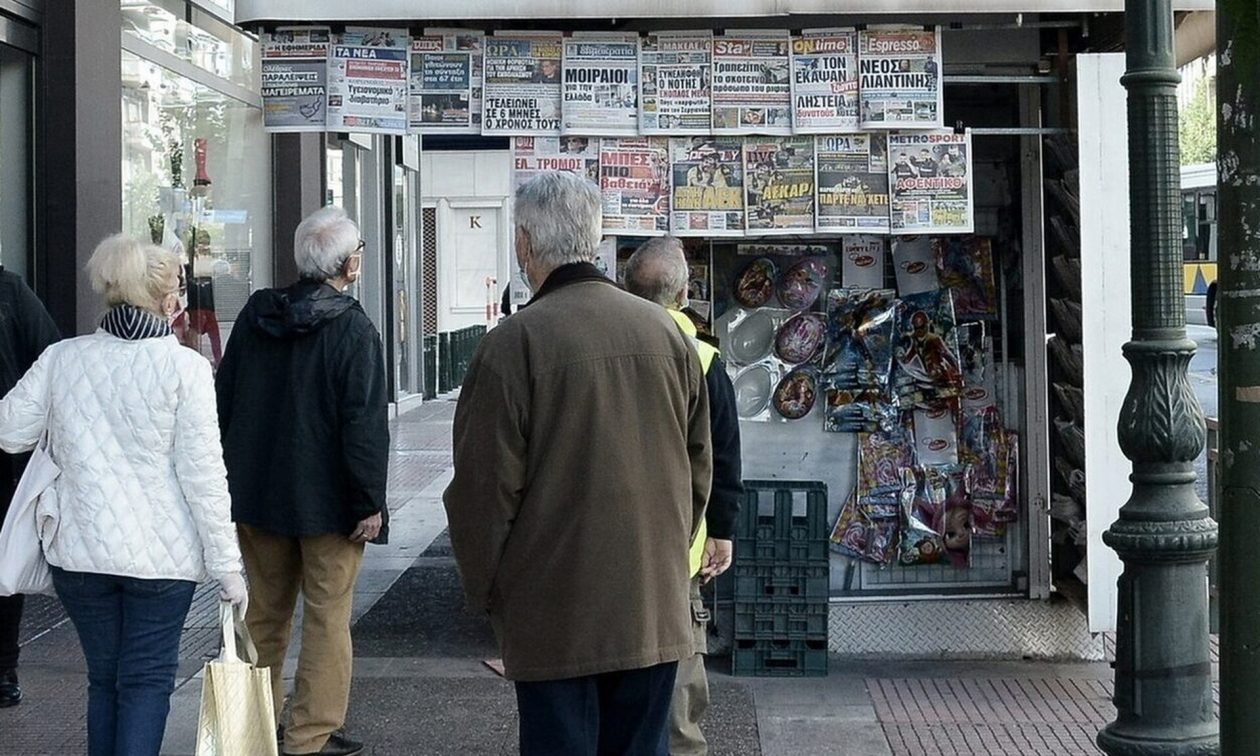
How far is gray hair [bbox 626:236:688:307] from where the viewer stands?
5.16 m

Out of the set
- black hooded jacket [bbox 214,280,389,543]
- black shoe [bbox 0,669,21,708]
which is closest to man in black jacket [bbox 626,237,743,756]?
black hooded jacket [bbox 214,280,389,543]

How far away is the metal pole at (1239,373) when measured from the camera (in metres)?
2.94

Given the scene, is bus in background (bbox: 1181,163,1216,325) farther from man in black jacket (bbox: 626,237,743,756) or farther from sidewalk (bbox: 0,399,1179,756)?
man in black jacket (bbox: 626,237,743,756)

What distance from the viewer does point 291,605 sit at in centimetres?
561

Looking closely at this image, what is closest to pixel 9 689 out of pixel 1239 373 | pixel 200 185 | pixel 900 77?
pixel 900 77

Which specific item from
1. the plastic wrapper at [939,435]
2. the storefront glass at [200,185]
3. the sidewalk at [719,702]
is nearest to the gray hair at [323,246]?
the sidewalk at [719,702]

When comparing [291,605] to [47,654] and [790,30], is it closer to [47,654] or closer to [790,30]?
[47,654]

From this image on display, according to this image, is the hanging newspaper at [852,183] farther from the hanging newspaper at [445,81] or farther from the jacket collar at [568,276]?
the jacket collar at [568,276]

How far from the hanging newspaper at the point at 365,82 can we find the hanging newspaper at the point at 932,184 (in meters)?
2.07

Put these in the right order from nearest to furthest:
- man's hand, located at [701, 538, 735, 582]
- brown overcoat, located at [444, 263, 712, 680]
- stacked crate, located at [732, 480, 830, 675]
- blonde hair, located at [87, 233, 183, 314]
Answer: brown overcoat, located at [444, 263, 712, 680] < blonde hair, located at [87, 233, 183, 314] < man's hand, located at [701, 538, 735, 582] < stacked crate, located at [732, 480, 830, 675]

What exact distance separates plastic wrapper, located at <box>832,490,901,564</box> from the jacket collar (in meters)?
3.86

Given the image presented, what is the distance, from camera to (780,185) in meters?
6.52

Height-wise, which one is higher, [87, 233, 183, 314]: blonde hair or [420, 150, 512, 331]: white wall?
[420, 150, 512, 331]: white wall

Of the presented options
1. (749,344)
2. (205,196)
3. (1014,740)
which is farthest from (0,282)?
(205,196)
